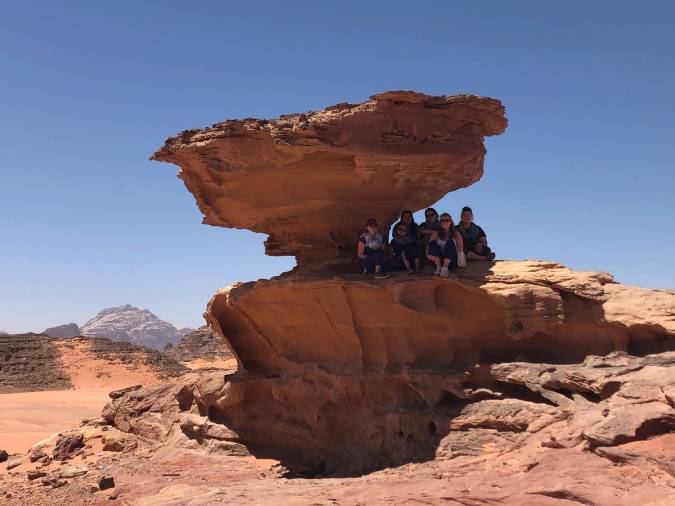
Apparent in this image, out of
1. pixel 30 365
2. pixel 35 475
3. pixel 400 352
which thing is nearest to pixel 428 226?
pixel 400 352

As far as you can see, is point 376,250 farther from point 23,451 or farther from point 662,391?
point 23,451

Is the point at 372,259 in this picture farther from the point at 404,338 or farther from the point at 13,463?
the point at 13,463

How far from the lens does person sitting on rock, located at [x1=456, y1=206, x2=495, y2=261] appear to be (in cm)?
863

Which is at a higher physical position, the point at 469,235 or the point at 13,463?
the point at 469,235

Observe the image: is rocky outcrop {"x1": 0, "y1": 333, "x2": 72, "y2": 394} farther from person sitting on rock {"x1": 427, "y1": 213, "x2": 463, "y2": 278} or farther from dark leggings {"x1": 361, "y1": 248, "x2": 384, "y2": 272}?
person sitting on rock {"x1": 427, "y1": 213, "x2": 463, "y2": 278}

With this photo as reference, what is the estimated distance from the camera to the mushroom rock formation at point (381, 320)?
22.8 feet

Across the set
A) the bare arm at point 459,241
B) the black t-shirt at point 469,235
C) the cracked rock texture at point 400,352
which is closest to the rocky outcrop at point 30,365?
the cracked rock texture at point 400,352

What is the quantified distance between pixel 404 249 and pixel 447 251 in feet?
2.72

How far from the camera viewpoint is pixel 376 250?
28.9ft

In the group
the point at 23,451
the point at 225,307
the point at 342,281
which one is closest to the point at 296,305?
the point at 342,281

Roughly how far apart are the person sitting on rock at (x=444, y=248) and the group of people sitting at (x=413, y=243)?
7 cm

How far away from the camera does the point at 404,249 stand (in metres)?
8.77

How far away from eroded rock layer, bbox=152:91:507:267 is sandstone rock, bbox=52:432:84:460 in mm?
5921

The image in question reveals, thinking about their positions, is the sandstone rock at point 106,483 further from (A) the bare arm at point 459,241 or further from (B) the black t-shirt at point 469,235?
(B) the black t-shirt at point 469,235
